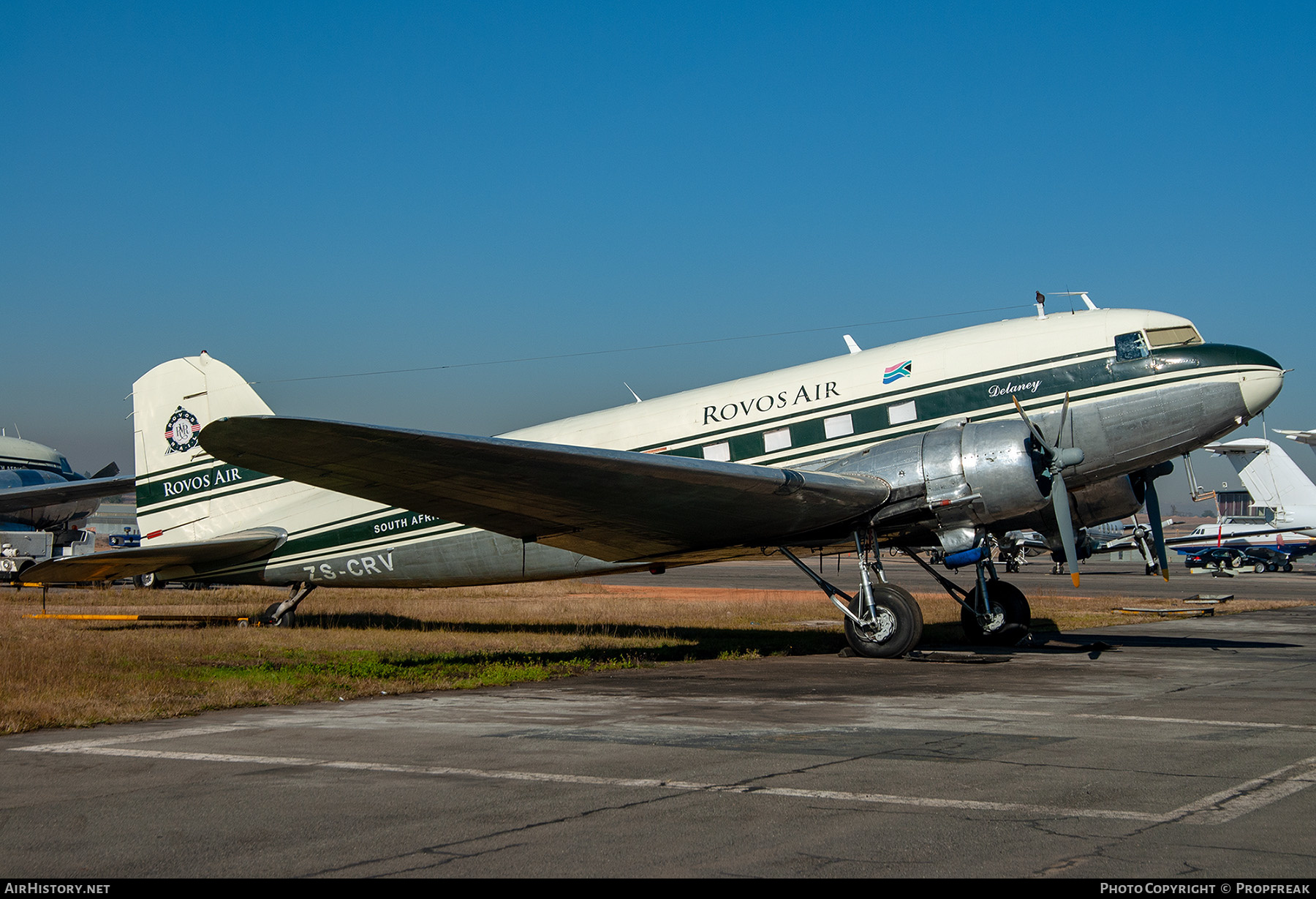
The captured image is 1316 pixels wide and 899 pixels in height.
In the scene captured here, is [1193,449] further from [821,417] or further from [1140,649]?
[821,417]

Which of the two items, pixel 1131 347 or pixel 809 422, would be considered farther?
pixel 809 422

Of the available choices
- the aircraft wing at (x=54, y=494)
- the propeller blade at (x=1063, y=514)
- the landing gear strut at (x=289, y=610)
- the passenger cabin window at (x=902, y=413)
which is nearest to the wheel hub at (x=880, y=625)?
the propeller blade at (x=1063, y=514)

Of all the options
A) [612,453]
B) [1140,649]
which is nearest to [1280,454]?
[1140,649]

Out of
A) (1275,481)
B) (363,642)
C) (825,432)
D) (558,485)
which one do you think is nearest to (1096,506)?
(825,432)

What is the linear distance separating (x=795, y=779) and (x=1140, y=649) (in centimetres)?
1122

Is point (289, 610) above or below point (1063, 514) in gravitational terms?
below

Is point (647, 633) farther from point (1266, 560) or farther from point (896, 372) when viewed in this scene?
point (1266, 560)

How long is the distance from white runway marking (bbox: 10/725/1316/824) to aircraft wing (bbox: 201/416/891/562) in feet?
12.1

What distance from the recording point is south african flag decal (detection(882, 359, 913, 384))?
49.7ft

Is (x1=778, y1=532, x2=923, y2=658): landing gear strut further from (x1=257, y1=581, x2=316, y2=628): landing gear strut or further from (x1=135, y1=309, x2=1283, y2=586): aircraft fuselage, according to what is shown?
(x1=257, y1=581, x2=316, y2=628): landing gear strut

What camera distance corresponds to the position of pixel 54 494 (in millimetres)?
36656

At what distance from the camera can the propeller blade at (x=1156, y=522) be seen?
51.9 ft

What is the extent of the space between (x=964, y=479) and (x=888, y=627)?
218cm

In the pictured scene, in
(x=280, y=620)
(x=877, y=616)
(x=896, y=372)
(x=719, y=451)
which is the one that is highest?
(x=896, y=372)
